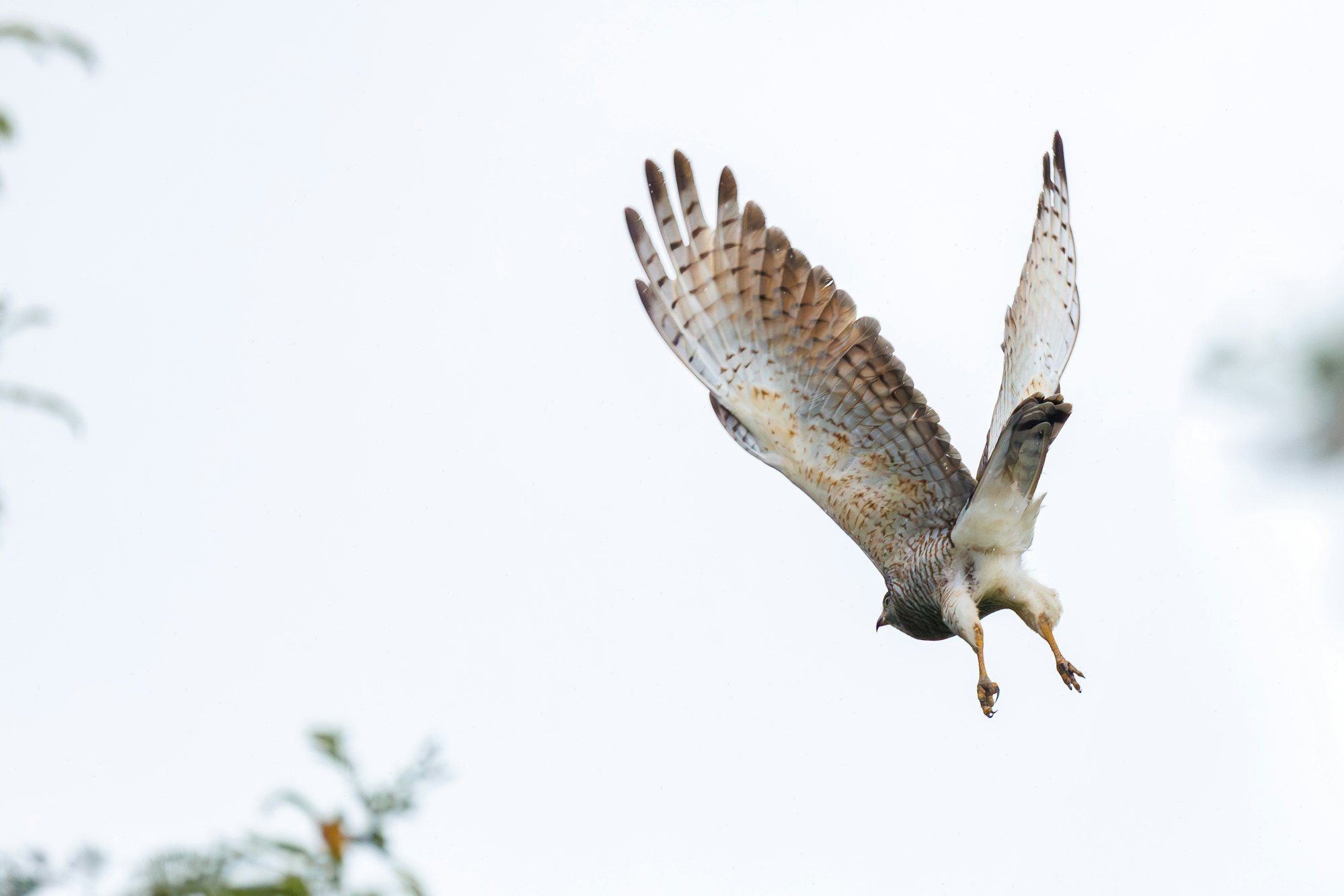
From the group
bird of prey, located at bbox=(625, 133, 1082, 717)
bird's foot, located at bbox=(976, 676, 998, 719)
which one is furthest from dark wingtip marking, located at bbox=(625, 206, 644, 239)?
bird's foot, located at bbox=(976, 676, 998, 719)

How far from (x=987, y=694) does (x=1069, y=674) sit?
1.34 feet

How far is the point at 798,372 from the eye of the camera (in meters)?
7.63

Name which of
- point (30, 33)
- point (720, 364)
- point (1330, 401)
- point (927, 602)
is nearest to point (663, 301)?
point (720, 364)

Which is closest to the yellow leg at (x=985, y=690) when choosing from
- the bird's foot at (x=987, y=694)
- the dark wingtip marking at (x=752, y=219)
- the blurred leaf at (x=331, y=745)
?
the bird's foot at (x=987, y=694)

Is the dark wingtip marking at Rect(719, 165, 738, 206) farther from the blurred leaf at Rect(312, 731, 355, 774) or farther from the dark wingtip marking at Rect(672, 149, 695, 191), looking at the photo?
the blurred leaf at Rect(312, 731, 355, 774)

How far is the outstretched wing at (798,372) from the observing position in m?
7.52

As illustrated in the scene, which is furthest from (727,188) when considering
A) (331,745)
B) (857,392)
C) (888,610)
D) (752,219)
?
(331,745)

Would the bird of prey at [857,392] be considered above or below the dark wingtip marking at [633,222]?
below

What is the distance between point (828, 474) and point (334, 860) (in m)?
6.15

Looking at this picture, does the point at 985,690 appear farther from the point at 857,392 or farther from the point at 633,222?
the point at 633,222

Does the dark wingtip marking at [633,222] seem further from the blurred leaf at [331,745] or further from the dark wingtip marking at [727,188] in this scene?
the blurred leaf at [331,745]

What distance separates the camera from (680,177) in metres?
8.00

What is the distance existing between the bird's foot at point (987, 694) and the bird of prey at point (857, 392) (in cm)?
7

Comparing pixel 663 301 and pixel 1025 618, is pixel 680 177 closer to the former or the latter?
pixel 663 301
